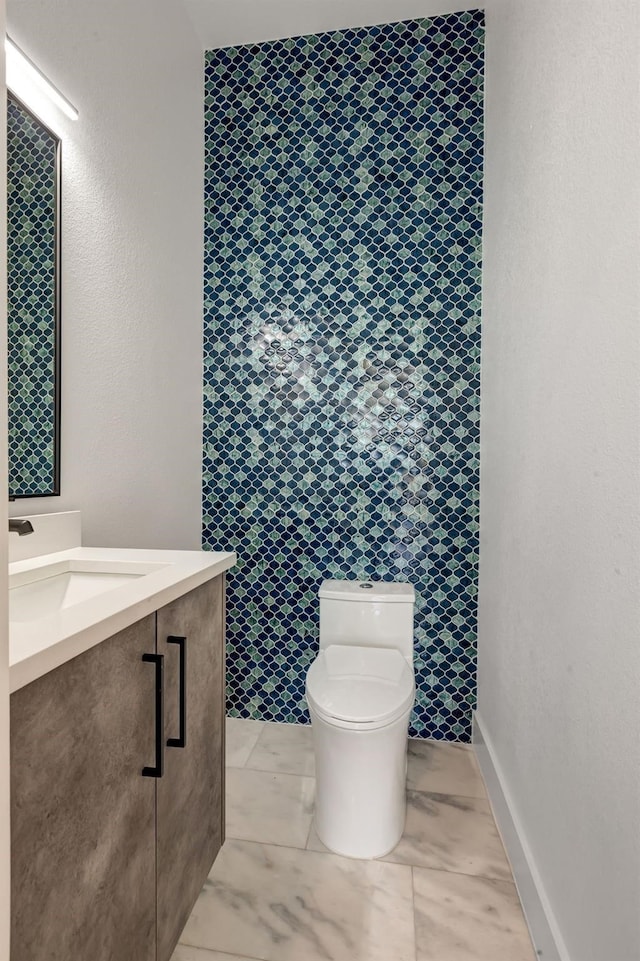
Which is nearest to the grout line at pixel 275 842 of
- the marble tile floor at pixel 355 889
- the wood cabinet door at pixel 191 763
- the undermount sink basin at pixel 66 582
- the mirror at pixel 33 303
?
the marble tile floor at pixel 355 889

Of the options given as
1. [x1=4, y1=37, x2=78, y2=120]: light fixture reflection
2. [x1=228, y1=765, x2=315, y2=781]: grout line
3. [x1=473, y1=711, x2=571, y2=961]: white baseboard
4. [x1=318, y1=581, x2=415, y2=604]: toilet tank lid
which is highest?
[x1=4, y1=37, x2=78, y2=120]: light fixture reflection

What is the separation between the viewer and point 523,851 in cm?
148

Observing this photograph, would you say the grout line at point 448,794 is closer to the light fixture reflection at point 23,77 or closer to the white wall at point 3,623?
the white wall at point 3,623

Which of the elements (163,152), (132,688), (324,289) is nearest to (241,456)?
(324,289)

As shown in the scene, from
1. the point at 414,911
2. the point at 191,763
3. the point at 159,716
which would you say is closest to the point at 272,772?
the point at 414,911

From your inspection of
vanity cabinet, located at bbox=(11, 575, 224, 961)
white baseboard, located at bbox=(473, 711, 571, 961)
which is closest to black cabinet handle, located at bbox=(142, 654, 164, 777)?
vanity cabinet, located at bbox=(11, 575, 224, 961)

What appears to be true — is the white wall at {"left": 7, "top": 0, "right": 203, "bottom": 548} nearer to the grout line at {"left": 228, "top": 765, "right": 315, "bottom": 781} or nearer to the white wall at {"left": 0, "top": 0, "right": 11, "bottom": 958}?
the grout line at {"left": 228, "top": 765, "right": 315, "bottom": 781}

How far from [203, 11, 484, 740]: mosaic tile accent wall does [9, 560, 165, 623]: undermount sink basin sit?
1.13 meters

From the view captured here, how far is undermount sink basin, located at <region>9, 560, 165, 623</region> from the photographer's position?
4.26 feet

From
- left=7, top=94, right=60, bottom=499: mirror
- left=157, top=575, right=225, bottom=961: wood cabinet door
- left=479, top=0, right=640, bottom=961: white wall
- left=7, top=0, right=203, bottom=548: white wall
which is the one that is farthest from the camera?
left=7, top=0, right=203, bottom=548: white wall

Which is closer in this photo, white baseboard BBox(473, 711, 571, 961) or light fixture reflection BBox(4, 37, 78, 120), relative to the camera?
white baseboard BBox(473, 711, 571, 961)

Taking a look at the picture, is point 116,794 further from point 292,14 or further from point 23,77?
point 292,14

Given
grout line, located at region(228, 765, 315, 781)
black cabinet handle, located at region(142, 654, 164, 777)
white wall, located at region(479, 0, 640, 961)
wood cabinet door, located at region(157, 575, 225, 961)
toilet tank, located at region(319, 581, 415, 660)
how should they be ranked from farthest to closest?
toilet tank, located at region(319, 581, 415, 660), grout line, located at region(228, 765, 315, 781), wood cabinet door, located at region(157, 575, 225, 961), black cabinet handle, located at region(142, 654, 164, 777), white wall, located at region(479, 0, 640, 961)

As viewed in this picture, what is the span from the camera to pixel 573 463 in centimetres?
116
